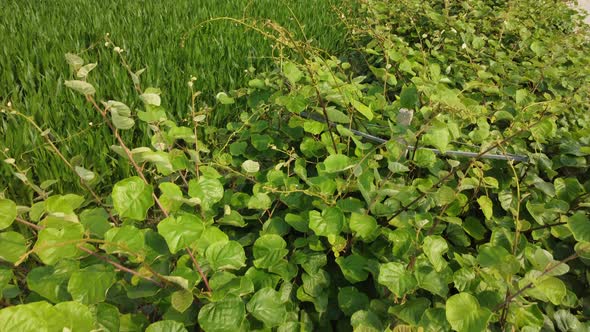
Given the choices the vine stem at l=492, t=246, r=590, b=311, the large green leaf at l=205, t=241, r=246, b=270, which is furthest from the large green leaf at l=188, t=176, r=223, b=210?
the vine stem at l=492, t=246, r=590, b=311

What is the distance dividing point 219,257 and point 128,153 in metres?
0.32

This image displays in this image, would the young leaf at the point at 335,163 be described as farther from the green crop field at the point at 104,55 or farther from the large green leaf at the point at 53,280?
the green crop field at the point at 104,55

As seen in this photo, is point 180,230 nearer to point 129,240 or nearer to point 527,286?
point 129,240

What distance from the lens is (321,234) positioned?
1.08 m

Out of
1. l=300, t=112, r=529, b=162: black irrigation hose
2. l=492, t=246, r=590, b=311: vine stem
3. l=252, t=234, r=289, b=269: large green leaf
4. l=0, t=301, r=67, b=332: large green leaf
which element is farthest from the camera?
l=300, t=112, r=529, b=162: black irrigation hose

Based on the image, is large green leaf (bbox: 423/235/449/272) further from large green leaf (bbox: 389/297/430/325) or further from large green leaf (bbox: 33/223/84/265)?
large green leaf (bbox: 33/223/84/265)

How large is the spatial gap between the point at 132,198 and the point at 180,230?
124mm

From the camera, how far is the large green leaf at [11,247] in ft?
2.56

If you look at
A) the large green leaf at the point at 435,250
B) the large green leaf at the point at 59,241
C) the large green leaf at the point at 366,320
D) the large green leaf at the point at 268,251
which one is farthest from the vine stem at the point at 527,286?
the large green leaf at the point at 59,241

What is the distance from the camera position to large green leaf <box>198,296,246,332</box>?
837 millimetres

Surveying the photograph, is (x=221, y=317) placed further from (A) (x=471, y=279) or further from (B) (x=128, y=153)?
(A) (x=471, y=279)

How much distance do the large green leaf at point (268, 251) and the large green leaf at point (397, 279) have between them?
0.25 meters

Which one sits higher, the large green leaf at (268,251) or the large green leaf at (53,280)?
the large green leaf at (53,280)

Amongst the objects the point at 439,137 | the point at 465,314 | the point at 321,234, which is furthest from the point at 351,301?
the point at 439,137
